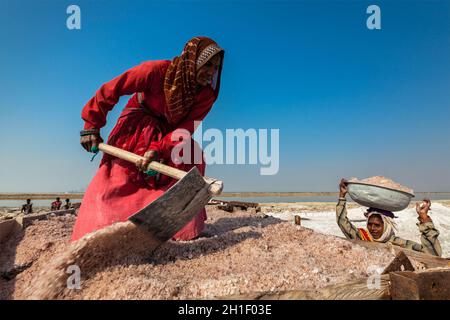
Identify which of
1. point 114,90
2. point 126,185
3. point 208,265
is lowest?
point 208,265

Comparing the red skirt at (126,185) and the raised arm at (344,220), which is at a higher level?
the red skirt at (126,185)

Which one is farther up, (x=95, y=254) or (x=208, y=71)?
(x=208, y=71)

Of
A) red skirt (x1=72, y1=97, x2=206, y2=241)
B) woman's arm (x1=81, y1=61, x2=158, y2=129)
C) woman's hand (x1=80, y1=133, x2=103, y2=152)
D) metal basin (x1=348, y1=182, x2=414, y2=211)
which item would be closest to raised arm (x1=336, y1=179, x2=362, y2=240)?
metal basin (x1=348, y1=182, x2=414, y2=211)

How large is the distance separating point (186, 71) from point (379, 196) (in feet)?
7.77

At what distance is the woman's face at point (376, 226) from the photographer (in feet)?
10.5

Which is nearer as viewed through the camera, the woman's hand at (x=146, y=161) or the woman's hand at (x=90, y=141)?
the woman's hand at (x=146, y=161)

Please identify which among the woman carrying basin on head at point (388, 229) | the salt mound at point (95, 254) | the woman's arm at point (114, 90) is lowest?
the woman carrying basin on head at point (388, 229)

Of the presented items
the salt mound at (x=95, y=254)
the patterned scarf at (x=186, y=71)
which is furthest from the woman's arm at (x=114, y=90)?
the salt mound at (x=95, y=254)

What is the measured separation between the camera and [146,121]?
10.3 ft

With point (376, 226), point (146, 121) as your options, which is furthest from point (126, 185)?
point (376, 226)

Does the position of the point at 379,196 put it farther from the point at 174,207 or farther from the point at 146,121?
the point at 146,121

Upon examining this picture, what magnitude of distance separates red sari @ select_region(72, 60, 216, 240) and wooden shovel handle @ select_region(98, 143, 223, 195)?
166 millimetres

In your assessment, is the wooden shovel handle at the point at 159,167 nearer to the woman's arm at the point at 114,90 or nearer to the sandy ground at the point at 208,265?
the woman's arm at the point at 114,90
